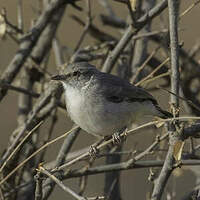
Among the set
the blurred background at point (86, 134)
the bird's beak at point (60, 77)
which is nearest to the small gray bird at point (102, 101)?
the bird's beak at point (60, 77)

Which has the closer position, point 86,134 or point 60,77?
point 60,77

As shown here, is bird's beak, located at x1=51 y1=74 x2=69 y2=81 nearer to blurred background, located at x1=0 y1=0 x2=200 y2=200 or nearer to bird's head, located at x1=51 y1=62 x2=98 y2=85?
bird's head, located at x1=51 y1=62 x2=98 y2=85

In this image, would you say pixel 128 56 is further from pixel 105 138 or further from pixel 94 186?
pixel 94 186

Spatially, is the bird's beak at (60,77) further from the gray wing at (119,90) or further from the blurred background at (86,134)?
the blurred background at (86,134)

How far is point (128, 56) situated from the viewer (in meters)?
4.98

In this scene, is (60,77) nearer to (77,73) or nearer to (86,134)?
(77,73)

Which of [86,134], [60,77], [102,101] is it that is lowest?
[102,101]

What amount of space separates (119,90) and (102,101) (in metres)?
0.18

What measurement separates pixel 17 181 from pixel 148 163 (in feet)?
4.31

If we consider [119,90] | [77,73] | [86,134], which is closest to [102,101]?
[119,90]

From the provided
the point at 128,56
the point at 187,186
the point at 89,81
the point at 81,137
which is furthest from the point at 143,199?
the point at 89,81

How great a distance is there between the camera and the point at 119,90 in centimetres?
420

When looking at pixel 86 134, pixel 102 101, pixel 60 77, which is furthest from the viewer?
pixel 86 134

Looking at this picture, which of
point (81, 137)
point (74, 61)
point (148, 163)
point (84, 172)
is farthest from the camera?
point (81, 137)
